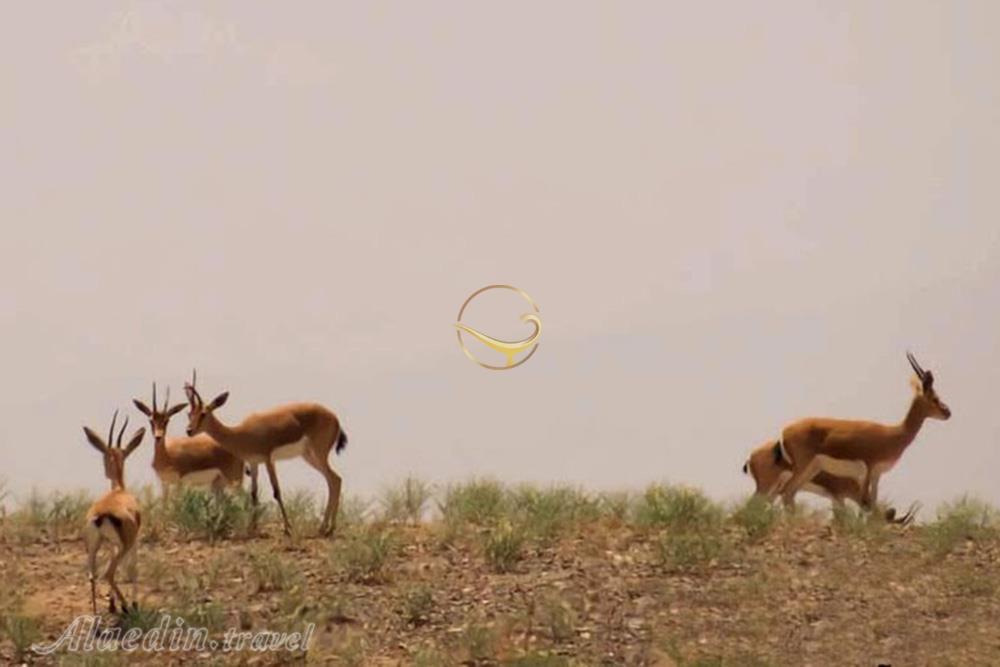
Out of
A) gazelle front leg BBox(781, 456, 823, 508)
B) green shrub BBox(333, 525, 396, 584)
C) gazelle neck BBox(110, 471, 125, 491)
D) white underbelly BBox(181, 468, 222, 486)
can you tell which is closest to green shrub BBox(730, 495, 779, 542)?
gazelle front leg BBox(781, 456, 823, 508)

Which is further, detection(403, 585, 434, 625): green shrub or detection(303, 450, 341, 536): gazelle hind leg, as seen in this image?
detection(303, 450, 341, 536): gazelle hind leg

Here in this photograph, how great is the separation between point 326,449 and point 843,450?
249 inches

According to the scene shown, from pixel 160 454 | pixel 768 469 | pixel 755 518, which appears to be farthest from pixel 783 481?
pixel 160 454

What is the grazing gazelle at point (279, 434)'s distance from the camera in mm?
17047

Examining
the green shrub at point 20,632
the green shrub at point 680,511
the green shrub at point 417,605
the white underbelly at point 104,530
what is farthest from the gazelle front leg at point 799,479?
the green shrub at point 20,632

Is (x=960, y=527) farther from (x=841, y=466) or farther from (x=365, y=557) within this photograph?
(x=365, y=557)

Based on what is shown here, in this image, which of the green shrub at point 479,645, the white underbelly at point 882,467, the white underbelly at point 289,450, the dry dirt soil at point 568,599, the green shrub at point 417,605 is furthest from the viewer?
the white underbelly at point 882,467

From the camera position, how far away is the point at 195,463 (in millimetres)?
18453

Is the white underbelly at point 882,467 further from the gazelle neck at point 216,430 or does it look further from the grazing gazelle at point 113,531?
the grazing gazelle at point 113,531

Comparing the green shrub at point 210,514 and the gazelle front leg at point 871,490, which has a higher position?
the green shrub at point 210,514

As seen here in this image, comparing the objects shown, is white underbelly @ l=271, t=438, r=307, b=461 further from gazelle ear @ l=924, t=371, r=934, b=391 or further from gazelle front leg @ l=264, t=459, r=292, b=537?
gazelle ear @ l=924, t=371, r=934, b=391

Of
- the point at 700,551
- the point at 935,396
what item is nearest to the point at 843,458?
the point at 935,396

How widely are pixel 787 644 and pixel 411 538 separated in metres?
4.80

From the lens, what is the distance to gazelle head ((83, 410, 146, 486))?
14.6 m
